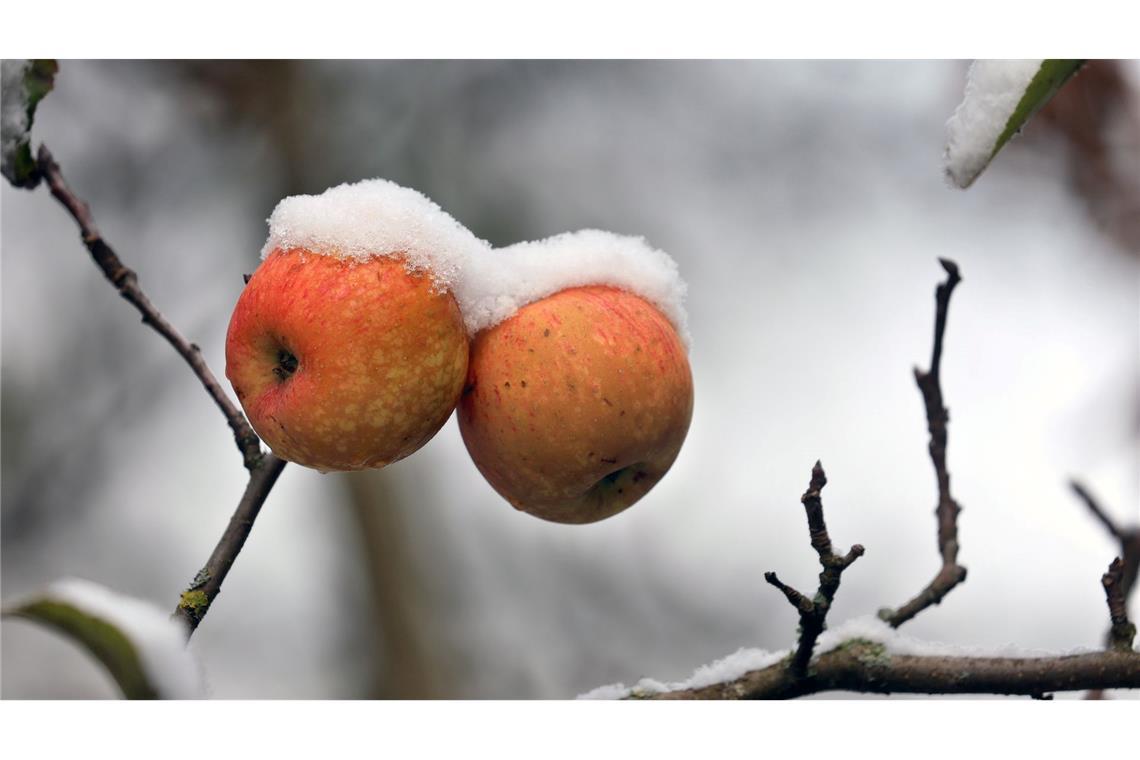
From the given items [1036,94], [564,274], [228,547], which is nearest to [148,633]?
[228,547]

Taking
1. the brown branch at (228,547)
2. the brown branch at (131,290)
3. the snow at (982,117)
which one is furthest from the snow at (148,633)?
the snow at (982,117)

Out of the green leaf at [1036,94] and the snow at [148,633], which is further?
the green leaf at [1036,94]

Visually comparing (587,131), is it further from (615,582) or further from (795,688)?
(795,688)

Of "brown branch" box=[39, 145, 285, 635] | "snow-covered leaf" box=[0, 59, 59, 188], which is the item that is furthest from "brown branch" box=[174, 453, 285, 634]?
"snow-covered leaf" box=[0, 59, 59, 188]

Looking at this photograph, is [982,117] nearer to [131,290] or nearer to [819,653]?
[819,653]

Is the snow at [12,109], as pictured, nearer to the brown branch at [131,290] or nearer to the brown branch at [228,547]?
the brown branch at [131,290]

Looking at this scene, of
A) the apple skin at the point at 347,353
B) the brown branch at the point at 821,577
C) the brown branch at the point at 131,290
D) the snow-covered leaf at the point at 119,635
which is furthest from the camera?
the brown branch at the point at 131,290
